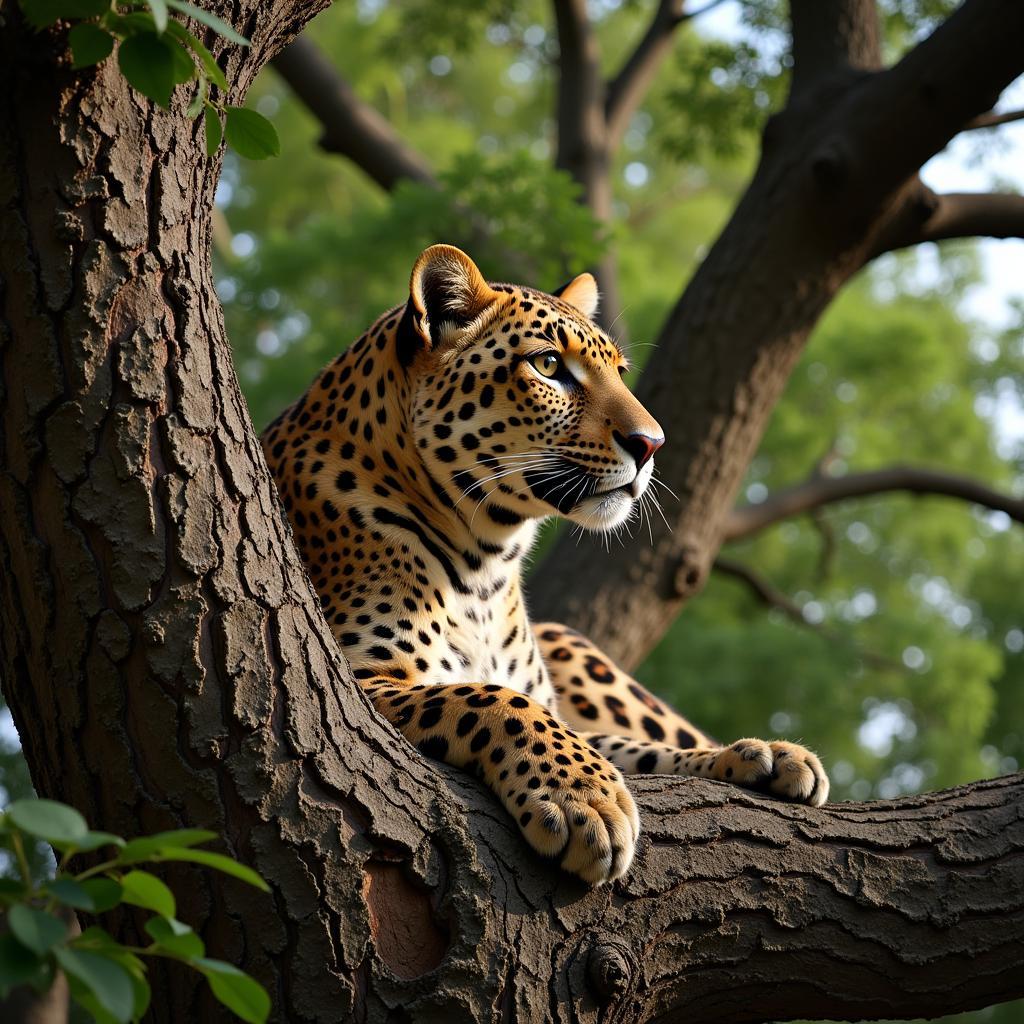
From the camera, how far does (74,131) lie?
335cm

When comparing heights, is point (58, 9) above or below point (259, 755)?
above

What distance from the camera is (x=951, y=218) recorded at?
28.3 feet

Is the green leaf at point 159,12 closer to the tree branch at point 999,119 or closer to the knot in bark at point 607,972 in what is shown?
the knot in bark at point 607,972

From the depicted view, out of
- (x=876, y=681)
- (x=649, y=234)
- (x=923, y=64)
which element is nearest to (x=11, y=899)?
(x=923, y=64)

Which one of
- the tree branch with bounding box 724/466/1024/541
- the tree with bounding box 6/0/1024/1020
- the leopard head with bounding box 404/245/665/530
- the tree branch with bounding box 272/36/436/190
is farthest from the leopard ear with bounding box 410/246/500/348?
the tree branch with bounding box 272/36/436/190

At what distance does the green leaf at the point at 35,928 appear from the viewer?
7.27 feet

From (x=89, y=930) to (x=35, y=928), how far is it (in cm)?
25

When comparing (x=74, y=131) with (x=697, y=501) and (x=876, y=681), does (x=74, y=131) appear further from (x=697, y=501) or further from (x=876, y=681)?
(x=876, y=681)

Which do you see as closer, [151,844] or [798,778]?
[151,844]

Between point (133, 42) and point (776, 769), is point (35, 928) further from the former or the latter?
point (776, 769)

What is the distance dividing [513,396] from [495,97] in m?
31.8

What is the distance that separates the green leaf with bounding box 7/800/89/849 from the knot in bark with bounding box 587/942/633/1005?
2074 millimetres

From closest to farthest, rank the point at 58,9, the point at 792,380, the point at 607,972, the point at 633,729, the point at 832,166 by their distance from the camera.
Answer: the point at 58,9, the point at 607,972, the point at 633,729, the point at 832,166, the point at 792,380

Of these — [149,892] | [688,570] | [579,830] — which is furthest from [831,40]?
[149,892]
